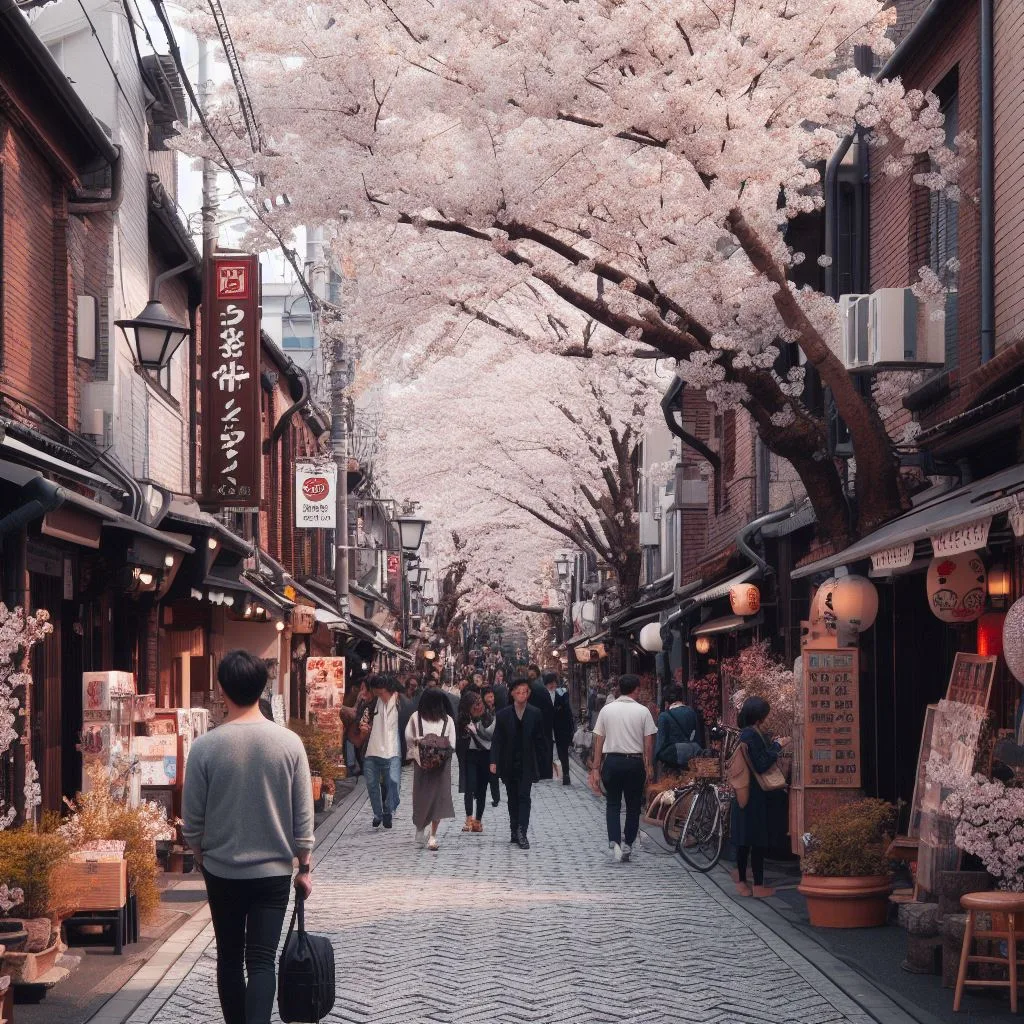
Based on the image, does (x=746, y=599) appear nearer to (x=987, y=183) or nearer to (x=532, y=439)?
(x=987, y=183)

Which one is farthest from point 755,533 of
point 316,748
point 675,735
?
point 316,748

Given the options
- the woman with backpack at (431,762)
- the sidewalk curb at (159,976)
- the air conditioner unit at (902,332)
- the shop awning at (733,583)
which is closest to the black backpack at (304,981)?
the sidewalk curb at (159,976)

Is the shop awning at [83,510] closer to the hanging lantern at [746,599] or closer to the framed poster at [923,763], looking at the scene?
the framed poster at [923,763]

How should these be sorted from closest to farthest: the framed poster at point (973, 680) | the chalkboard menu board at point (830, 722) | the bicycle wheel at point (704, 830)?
the framed poster at point (973, 680)
the chalkboard menu board at point (830, 722)
the bicycle wheel at point (704, 830)

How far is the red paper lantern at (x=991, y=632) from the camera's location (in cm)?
1209

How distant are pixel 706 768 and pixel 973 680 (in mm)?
6536

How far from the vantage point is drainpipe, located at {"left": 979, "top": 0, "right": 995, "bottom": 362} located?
40.5 ft

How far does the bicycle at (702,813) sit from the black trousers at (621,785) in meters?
0.55

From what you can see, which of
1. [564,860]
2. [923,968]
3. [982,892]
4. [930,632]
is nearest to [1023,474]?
[982,892]

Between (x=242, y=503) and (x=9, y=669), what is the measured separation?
9163 millimetres

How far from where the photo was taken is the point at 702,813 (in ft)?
51.9

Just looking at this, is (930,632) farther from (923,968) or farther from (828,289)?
(923,968)

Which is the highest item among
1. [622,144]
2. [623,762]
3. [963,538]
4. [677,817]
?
[622,144]

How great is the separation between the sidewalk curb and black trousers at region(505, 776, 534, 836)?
5409mm
